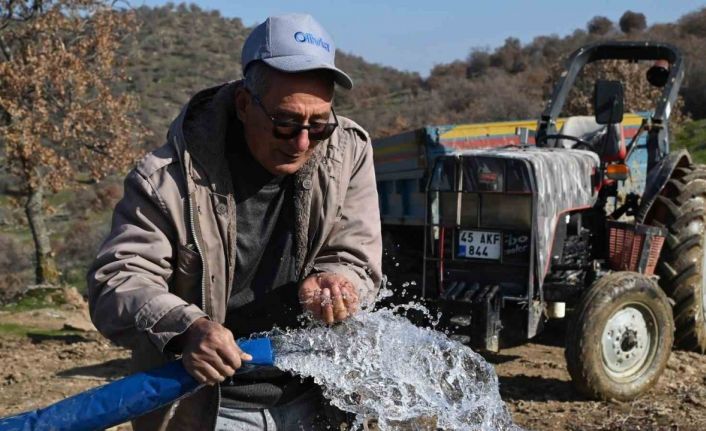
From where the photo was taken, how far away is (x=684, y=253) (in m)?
7.66

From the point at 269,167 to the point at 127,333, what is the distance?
599mm

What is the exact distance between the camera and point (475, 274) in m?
7.29

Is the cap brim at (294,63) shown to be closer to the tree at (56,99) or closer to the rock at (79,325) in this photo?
the rock at (79,325)

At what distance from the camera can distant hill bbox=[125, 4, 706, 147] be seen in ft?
128

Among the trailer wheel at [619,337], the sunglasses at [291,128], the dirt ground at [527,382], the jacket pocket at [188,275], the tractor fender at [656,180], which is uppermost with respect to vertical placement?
the sunglasses at [291,128]

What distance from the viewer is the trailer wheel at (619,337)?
654 centimetres

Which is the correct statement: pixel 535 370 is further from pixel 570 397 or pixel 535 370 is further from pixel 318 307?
pixel 318 307

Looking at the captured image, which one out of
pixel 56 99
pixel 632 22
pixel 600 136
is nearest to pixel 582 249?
pixel 600 136

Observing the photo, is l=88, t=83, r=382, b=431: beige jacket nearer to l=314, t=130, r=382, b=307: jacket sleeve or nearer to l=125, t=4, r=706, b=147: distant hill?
l=314, t=130, r=382, b=307: jacket sleeve

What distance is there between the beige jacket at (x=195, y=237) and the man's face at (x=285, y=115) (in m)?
0.07

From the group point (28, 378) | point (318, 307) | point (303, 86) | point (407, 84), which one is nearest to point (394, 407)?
point (318, 307)

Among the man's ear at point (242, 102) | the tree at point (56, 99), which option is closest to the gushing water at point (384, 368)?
the man's ear at point (242, 102)

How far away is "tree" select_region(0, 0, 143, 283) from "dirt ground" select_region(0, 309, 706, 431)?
557 centimetres

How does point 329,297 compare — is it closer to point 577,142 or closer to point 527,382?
point 527,382
